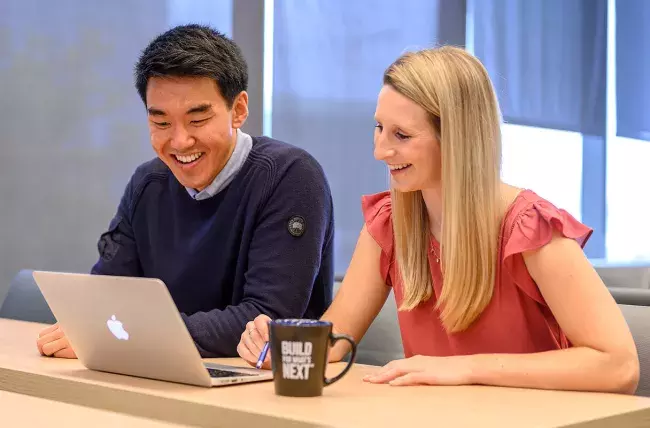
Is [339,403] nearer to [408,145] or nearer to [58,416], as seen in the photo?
[58,416]

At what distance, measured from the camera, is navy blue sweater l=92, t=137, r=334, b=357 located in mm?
1816

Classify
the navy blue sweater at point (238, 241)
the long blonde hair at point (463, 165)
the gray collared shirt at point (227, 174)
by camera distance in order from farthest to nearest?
the gray collared shirt at point (227, 174)
the navy blue sweater at point (238, 241)
the long blonde hair at point (463, 165)

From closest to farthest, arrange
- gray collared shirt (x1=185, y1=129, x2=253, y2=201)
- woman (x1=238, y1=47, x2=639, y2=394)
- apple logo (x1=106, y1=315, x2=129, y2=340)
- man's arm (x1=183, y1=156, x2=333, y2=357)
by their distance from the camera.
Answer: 1. apple logo (x1=106, y1=315, x2=129, y2=340)
2. woman (x1=238, y1=47, x2=639, y2=394)
3. man's arm (x1=183, y1=156, x2=333, y2=357)
4. gray collared shirt (x1=185, y1=129, x2=253, y2=201)

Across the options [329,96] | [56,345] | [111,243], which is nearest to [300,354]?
[56,345]

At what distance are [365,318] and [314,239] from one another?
219 millimetres

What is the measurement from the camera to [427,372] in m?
1.31

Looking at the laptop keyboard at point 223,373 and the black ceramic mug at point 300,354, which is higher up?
the black ceramic mug at point 300,354

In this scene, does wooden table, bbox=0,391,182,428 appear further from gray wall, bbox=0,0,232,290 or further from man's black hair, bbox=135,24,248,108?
gray wall, bbox=0,0,232,290

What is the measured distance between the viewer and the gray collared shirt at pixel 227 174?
1.99m

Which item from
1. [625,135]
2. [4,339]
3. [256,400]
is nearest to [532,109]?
[625,135]

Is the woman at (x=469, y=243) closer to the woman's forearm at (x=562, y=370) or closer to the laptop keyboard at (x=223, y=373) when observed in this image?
the woman's forearm at (x=562, y=370)

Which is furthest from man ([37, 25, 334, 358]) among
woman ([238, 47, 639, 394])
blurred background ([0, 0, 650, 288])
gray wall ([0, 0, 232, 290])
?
gray wall ([0, 0, 232, 290])

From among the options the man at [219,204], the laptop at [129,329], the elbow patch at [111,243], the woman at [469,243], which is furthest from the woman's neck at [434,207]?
the elbow patch at [111,243]

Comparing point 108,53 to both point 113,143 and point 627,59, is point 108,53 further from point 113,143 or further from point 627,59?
point 627,59
